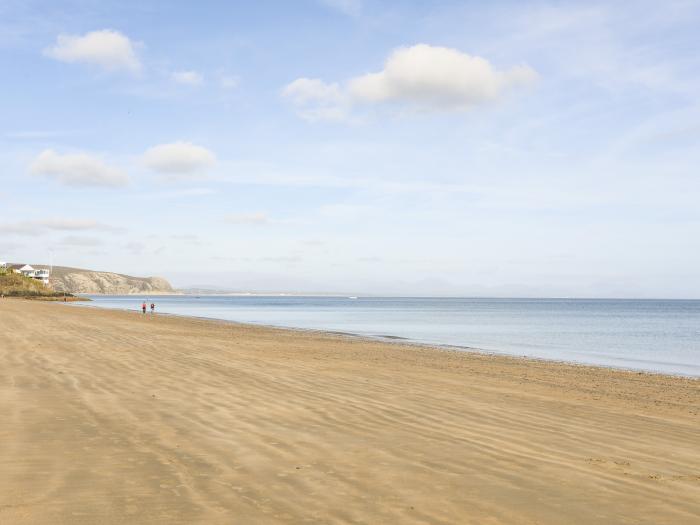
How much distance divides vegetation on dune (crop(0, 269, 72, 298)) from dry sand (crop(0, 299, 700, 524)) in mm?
107033

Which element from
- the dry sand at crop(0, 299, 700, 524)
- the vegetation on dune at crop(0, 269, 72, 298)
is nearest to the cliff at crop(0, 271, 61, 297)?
the vegetation on dune at crop(0, 269, 72, 298)

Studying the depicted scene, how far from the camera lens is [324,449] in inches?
292

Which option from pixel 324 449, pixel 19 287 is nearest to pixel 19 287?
pixel 19 287

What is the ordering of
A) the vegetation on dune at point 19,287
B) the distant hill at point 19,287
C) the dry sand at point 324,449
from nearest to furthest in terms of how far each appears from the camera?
1. the dry sand at point 324,449
2. the vegetation on dune at point 19,287
3. the distant hill at point 19,287

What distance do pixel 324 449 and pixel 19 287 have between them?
119 metres

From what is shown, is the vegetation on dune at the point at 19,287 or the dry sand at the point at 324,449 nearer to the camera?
the dry sand at the point at 324,449

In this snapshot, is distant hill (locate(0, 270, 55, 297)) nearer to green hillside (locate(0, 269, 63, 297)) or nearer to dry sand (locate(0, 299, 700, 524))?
green hillside (locate(0, 269, 63, 297))

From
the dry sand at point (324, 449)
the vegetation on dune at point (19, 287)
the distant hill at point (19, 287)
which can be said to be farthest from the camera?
the distant hill at point (19, 287)

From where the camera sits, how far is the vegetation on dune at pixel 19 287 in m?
108

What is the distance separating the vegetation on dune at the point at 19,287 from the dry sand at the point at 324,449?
107m

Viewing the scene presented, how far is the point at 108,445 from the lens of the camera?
7137mm

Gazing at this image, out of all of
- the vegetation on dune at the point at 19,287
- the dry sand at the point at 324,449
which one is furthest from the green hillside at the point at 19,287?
the dry sand at the point at 324,449

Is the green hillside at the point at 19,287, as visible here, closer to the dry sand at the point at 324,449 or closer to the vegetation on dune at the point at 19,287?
the vegetation on dune at the point at 19,287

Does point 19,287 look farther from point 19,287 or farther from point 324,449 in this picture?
point 324,449
